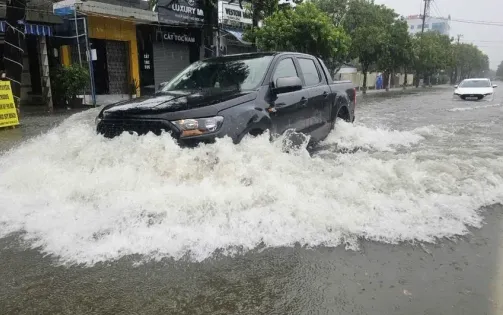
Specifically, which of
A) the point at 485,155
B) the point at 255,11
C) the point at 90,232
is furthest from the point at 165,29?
the point at 90,232

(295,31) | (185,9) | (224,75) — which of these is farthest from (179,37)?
(224,75)

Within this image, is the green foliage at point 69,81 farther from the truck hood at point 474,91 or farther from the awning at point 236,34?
the truck hood at point 474,91

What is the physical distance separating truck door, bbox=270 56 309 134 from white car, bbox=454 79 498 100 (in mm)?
19138

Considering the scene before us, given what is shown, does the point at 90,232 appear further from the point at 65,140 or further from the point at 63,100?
the point at 63,100

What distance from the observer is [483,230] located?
3785 millimetres

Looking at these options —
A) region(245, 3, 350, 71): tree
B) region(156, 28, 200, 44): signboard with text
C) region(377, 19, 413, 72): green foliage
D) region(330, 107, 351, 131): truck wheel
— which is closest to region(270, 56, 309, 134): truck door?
region(330, 107, 351, 131): truck wheel

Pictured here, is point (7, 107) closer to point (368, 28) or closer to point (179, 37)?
point (179, 37)

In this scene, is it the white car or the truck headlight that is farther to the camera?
the white car

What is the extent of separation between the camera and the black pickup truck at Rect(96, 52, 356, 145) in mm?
4359

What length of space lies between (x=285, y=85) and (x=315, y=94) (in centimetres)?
139

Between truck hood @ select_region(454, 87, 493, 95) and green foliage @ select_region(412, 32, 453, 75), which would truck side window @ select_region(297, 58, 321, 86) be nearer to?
truck hood @ select_region(454, 87, 493, 95)

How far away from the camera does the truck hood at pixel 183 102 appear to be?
4.45 m

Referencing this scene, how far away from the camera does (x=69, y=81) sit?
48.0ft

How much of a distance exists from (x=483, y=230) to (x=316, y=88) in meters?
3.36
